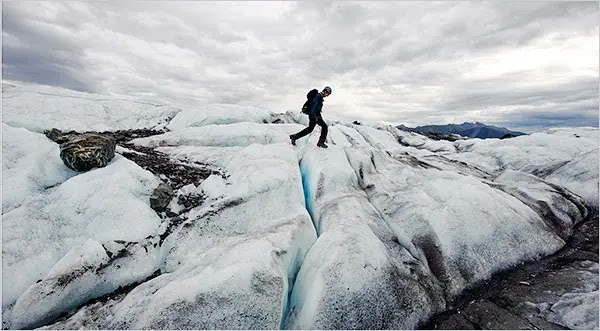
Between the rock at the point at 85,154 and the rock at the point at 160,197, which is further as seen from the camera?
the rock at the point at 85,154

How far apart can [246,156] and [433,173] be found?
6.32 m

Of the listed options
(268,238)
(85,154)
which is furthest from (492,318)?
(85,154)

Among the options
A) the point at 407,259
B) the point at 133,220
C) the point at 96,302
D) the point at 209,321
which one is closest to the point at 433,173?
the point at 407,259

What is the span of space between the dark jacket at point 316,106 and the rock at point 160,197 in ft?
17.2

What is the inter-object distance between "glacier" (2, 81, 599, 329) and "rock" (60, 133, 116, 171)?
28 cm

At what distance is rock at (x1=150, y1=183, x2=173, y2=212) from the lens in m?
7.48

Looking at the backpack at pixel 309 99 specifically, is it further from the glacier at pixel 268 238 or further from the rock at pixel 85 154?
the rock at pixel 85 154

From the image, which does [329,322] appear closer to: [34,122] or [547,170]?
[547,170]

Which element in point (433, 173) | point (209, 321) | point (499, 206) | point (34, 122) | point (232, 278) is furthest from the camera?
point (34, 122)

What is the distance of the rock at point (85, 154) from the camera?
8.05 m

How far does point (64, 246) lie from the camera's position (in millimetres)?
6293

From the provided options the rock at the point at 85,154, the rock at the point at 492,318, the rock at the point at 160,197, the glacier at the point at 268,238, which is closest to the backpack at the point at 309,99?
the glacier at the point at 268,238

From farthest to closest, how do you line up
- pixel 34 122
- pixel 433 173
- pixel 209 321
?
pixel 34 122, pixel 433 173, pixel 209 321

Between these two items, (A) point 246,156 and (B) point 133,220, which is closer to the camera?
(B) point 133,220
